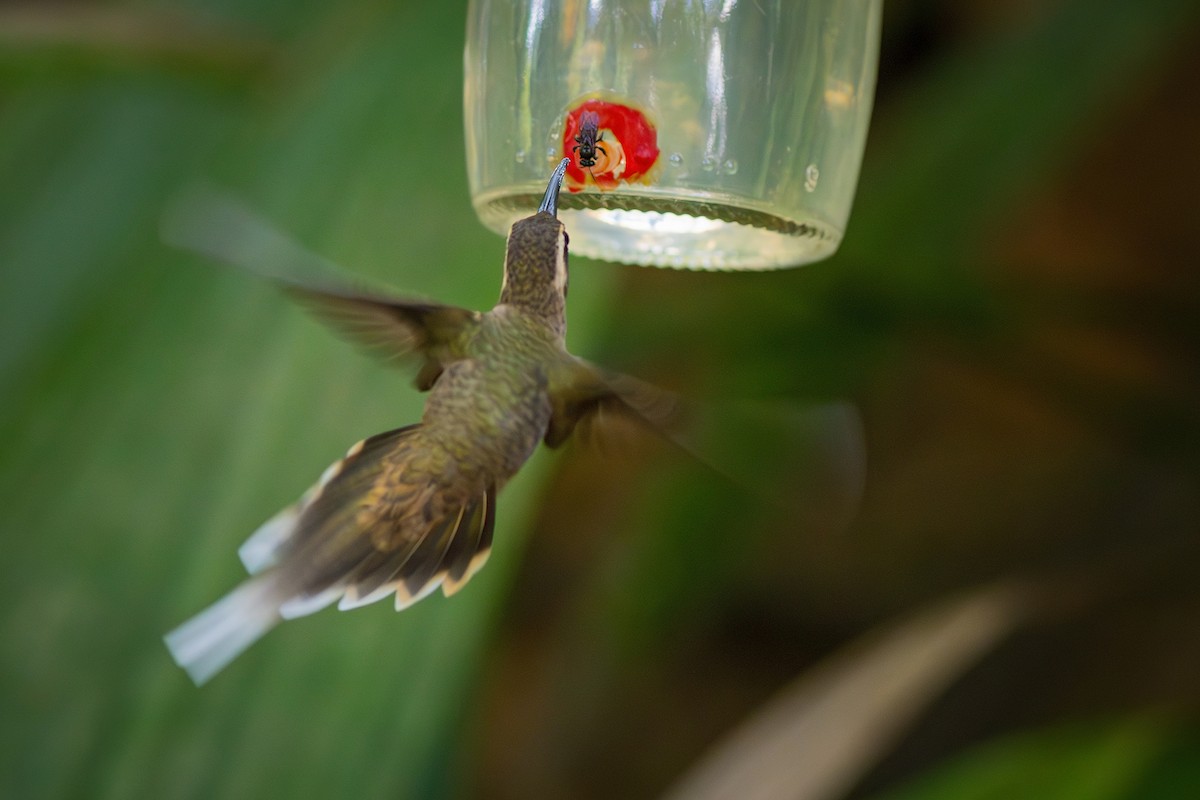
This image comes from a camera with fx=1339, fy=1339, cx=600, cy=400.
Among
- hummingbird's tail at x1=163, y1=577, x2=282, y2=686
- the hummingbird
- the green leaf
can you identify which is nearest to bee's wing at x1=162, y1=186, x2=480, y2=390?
the hummingbird

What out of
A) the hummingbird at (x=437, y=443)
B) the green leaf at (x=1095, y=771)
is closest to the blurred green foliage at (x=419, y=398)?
the green leaf at (x=1095, y=771)

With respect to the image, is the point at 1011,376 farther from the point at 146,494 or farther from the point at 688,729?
the point at 688,729

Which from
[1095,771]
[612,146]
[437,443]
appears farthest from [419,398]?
[1095,771]

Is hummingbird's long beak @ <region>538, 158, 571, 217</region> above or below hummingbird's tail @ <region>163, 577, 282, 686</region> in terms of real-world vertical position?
above

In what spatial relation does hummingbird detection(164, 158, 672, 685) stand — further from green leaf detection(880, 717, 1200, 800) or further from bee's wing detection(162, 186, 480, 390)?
green leaf detection(880, 717, 1200, 800)

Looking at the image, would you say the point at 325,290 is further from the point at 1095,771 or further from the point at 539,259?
the point at 1095,771
